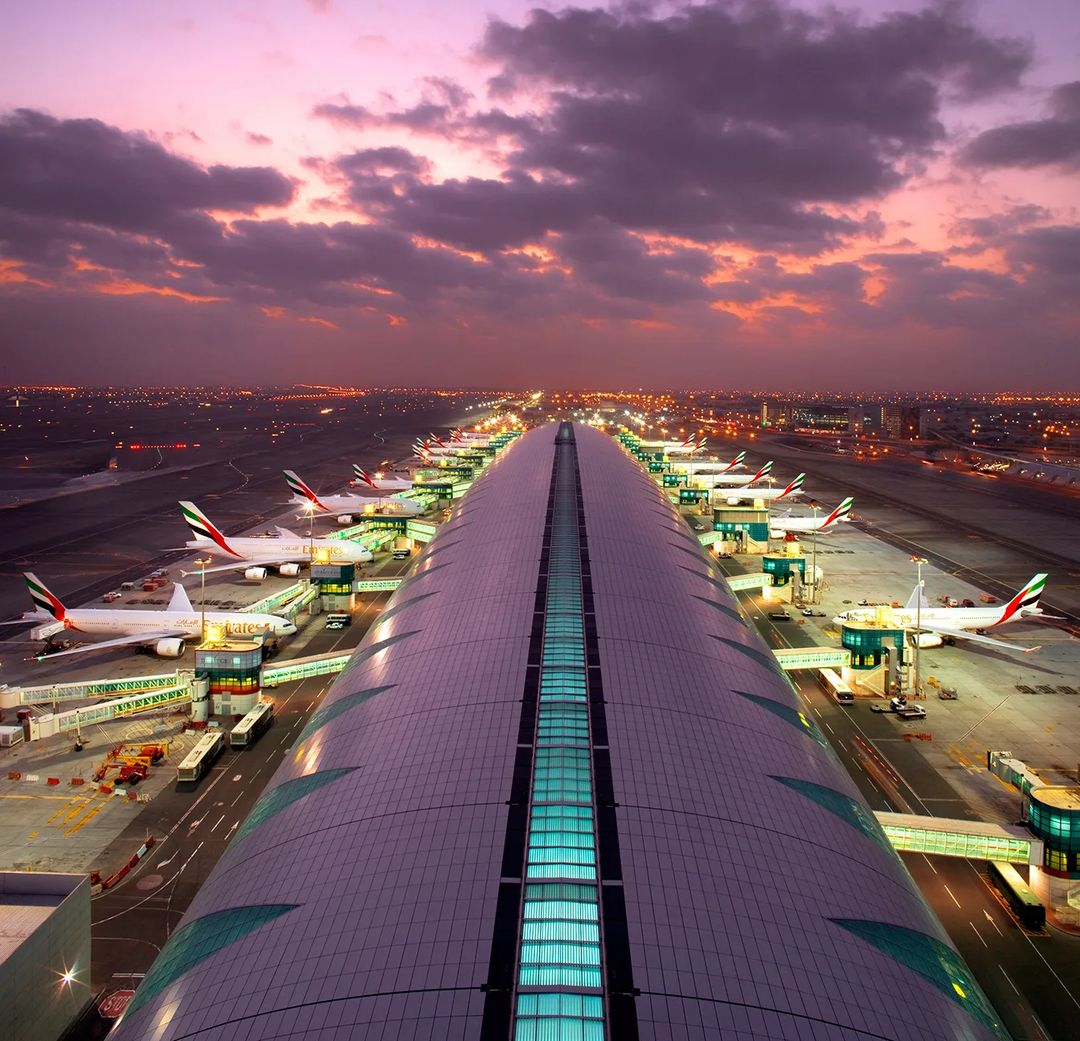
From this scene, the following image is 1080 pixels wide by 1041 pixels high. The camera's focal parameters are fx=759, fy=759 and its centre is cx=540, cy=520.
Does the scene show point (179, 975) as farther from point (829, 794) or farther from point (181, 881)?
point (829, 794)

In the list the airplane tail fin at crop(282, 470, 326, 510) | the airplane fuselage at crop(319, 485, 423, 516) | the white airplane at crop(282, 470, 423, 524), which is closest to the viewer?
the white airplane at crop(282, 470, 423, 524)

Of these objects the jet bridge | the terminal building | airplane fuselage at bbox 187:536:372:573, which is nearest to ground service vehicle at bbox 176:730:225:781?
the terminal building

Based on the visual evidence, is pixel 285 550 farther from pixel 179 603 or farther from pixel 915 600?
pixel 915 600

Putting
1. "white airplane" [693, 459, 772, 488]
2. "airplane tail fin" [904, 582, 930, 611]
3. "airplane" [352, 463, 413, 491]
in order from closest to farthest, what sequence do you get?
"airplane tail fin" [904, 582, 930, 611], "white airplane" [693, 459, 772, 488], "airplane" [352, 463, 413, 491]

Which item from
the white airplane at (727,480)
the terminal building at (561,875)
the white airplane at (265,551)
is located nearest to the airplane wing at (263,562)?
the white airplane at (265,551)

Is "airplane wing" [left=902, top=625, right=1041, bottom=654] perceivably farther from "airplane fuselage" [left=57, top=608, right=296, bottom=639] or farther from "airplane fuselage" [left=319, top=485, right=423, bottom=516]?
"airplane fuselage" [left=319, top=485, right=423, bottom=516]

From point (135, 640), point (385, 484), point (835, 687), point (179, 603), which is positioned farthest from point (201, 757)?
point (385, 484)
